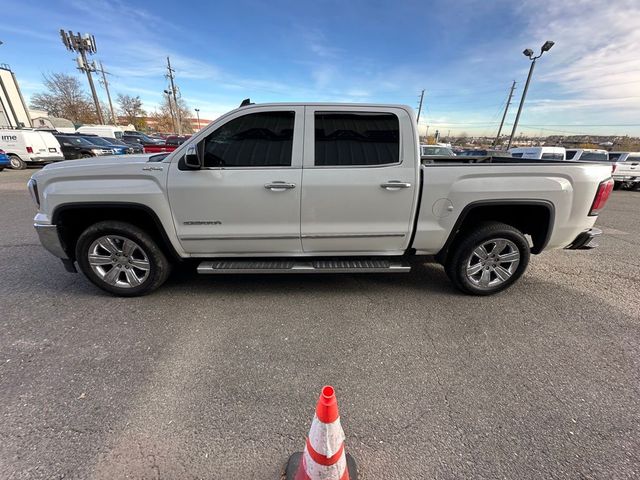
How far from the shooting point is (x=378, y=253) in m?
3.33

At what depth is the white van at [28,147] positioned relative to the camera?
14.1 meters

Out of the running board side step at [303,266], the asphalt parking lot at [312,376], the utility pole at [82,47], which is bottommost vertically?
the asphalt parking lot at [312,376]

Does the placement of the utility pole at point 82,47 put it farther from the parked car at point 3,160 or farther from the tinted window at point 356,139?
the tinted window at point 356,139

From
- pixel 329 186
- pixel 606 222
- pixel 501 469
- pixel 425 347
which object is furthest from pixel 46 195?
pixel 606 222

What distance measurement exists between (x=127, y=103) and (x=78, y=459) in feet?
253

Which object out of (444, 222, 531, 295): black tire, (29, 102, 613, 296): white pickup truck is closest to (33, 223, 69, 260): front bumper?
(29, 102, 613, 296): white pickup truck

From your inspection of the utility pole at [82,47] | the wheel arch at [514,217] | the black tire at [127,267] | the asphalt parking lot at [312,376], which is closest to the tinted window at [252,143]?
the black tire at [127,267]

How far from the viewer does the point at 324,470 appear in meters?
1.40

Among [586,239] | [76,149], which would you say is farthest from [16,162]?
[586,239]

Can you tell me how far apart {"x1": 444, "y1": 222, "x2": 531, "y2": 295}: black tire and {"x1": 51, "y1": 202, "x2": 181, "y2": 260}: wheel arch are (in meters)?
3.02

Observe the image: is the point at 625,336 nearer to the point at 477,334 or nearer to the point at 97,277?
the point at 477,334

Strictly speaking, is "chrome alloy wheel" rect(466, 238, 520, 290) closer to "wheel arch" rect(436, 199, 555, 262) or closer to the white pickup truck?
the white pickup truck

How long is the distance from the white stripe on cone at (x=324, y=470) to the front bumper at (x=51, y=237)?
3.29 metres

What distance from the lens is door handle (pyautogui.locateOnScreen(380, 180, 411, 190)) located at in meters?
3.01
